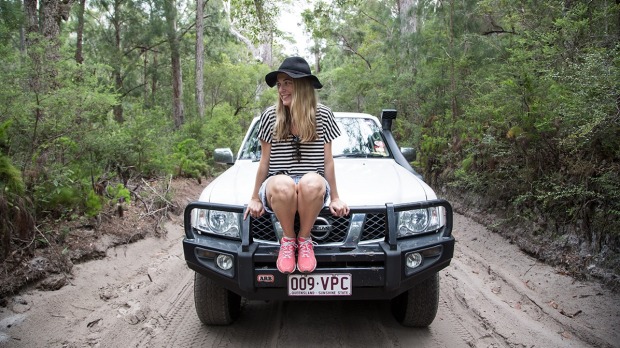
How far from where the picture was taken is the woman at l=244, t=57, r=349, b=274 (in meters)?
2.75

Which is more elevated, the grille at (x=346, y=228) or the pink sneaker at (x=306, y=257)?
the grille at (x=346, y=228)

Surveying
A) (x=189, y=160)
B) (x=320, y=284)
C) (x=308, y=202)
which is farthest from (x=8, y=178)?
(x=189, y=160)

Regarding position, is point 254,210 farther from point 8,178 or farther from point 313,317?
point 8,178

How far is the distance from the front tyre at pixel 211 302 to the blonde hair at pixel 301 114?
48.5 inches

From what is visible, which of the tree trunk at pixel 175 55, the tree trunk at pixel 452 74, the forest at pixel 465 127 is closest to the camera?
the forest at pixel 465 127

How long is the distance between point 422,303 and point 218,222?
1641 millimetres

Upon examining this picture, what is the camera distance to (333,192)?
9.72 feet

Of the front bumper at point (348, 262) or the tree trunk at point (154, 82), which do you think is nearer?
the front bumper at point (348, 262)

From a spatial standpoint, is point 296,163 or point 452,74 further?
point 452,74

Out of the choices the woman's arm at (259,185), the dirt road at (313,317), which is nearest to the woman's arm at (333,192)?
the woman's arm at (259,185)

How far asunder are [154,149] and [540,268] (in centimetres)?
615

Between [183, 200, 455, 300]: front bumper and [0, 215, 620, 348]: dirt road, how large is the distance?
1.89 feet

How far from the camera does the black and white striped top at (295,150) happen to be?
10.6 feet

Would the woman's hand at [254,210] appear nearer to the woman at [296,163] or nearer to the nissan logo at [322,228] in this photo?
the woman at [296,163]
